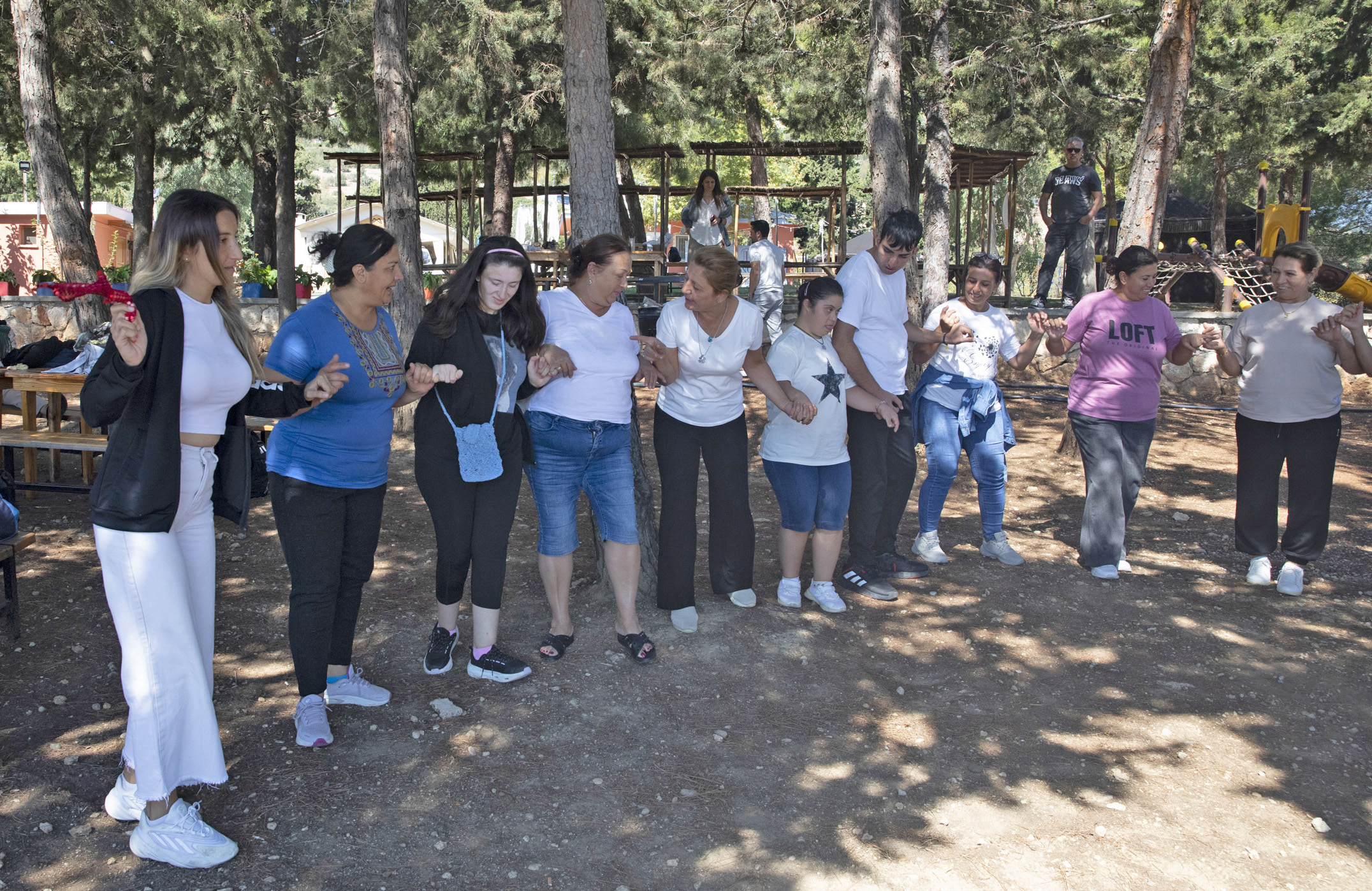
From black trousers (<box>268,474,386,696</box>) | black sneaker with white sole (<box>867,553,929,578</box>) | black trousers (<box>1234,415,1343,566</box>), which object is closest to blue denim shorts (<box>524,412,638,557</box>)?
black trousers (<box>268,474,386,696</box>)

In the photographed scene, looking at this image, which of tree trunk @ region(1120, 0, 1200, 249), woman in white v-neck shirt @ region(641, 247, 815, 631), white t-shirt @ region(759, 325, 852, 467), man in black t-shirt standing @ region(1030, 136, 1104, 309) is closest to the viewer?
woman in white v-neck shirt @ region(641, 247, 815, 631)

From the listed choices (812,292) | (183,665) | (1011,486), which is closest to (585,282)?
(812,292)

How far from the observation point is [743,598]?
5047mm

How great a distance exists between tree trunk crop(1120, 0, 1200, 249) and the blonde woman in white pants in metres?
7.35

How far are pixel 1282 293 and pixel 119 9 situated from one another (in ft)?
48.4

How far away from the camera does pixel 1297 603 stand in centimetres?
534

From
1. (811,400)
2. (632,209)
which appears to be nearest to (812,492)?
(811,400)

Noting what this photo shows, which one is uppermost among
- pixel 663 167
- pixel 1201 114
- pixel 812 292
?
pixel 1201 114

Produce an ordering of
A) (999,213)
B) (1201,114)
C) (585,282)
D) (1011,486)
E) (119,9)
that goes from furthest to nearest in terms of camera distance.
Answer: (999,213)
(1201,114)
(119,9)
(1011,486)
(585,282)

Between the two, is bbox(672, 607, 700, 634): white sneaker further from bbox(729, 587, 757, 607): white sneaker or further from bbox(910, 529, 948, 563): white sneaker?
bbox(910, 529, 948, 563): white sneaker

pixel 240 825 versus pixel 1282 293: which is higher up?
pixel 1282 293

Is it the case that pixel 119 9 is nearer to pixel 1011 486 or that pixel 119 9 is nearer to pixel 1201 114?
pixel 1011 486

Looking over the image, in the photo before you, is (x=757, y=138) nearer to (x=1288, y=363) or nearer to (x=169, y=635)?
(x=1288, y=363)

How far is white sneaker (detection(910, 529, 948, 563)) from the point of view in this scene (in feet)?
19.2
